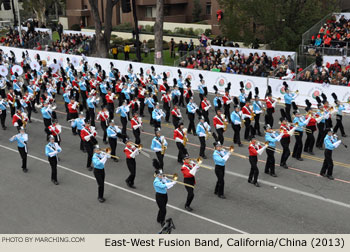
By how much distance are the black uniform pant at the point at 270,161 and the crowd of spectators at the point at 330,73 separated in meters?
8.84

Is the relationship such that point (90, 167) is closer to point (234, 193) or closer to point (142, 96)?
point (234, 193)

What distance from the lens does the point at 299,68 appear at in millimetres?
25156

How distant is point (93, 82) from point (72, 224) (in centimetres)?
1232

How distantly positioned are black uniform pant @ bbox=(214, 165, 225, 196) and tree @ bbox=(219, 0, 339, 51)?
55.4 feet

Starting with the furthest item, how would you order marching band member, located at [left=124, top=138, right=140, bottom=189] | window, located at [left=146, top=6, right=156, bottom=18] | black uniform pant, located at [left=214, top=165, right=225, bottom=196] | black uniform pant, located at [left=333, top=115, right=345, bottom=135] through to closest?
window, located at [left=146, top=6, right=156, bottom=18] → black uniform pant, located at [left=333, top=115, right=345, bottom=135] → marching band member, located at [left=124, top=138, right=140, bottom=189] → black uniform pant, located at [left=214, top=165, right=225, bottom=196]

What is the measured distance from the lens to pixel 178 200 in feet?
42.6

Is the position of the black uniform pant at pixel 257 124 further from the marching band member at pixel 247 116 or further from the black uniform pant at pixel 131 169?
the black uniform pant at pixel 131 169

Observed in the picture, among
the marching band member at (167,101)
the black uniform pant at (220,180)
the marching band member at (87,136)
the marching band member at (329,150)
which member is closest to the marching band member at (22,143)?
the marching band member at (87,136)

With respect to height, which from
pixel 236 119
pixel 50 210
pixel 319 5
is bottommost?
pixel 50 210

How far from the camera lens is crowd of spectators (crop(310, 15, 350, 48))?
2545cm

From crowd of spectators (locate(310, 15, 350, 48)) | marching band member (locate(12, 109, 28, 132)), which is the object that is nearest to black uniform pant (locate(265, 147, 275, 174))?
marching band member (locate(12, 109, 28, 132))

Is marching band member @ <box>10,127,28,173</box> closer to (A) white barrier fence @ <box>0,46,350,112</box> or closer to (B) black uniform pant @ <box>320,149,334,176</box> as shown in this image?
(B) black uniform pant @ <box>320,149,334,176</box>

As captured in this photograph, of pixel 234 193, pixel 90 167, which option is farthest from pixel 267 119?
pixel 90 167

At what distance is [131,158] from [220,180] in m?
2.70
